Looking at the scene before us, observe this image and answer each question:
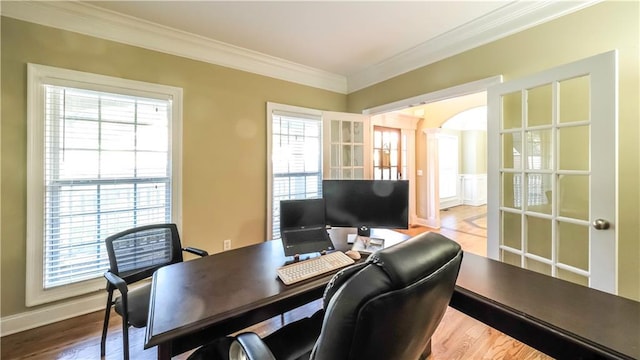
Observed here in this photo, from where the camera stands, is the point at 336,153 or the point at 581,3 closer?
the point at 581,3

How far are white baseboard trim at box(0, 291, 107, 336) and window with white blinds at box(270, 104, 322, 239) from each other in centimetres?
173

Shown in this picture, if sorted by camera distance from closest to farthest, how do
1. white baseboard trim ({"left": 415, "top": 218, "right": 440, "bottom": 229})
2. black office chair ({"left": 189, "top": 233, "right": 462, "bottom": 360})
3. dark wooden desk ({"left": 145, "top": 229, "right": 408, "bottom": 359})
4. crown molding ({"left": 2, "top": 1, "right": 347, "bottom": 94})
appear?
black office chair ({"left": 189, "top": 233, "right": 462, "bottom": 360}) → dark wooden desk ({"left": 145, "top": 229, "right": 408, "bottom": 359}) → crown molding ({"left": 2, "top": 1, "right": 347, "bottom": 94}) → white baseboard trim ({"left": 415, "top": 218, "right": 440, "bottom": 229})

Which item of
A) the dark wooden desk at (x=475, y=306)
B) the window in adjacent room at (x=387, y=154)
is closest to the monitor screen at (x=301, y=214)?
the dark wooden desk at (x=475, y=306)

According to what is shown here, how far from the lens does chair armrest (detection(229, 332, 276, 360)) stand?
0.86 m

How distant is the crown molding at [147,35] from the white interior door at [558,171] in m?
2.32

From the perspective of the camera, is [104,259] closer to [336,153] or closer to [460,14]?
[336,153]

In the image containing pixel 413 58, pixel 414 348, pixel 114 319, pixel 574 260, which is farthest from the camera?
pixel 413 58

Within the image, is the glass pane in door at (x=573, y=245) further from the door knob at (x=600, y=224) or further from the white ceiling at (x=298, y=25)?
Result: the white ceiling at (x=298, y=25)

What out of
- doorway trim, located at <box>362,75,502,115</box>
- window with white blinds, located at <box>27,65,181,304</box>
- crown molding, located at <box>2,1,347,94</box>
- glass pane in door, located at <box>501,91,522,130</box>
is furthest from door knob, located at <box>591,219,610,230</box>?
window with white blinds, located at <box>27,65,181,304</box>

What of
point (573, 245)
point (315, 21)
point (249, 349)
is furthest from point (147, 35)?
point (573, 245)

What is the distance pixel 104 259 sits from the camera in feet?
7.48

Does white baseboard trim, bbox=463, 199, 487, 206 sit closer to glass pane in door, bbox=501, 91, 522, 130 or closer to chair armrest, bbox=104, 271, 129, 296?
glass pane in door, bbox=501, 91, 522, 130

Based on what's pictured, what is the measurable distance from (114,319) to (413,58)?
3833 millimetres

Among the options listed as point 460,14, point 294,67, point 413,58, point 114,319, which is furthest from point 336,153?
point 114,319
